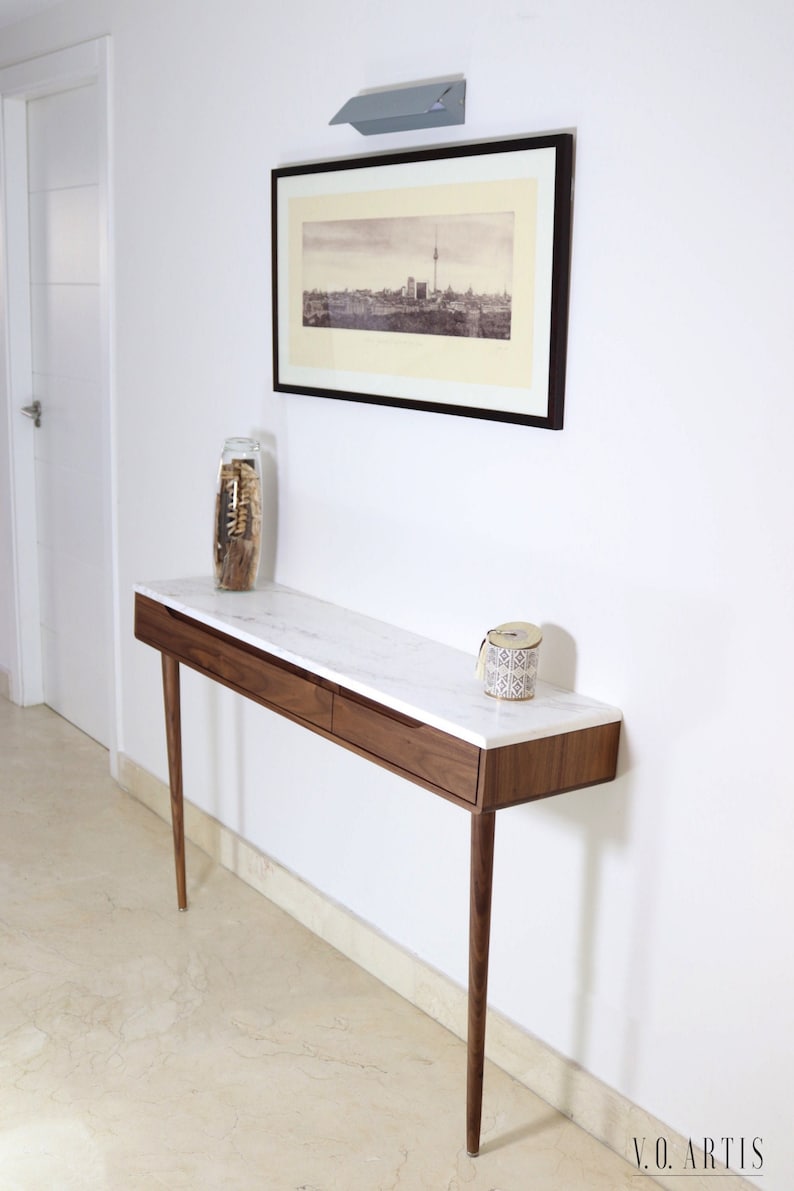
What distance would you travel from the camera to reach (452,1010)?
248cm

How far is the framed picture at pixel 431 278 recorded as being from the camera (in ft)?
6.70

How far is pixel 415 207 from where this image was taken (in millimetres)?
2279

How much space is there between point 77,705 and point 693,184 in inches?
121

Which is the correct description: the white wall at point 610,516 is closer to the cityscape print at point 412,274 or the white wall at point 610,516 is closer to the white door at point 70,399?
the cityscape print at point 412,274

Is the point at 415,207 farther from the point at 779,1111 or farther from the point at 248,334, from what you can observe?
the point at 779,1111

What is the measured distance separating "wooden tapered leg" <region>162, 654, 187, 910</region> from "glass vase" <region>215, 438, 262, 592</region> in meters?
0.27

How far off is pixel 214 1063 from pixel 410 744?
2.91 ft

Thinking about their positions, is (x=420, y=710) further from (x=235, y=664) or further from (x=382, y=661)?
(x=235, y=664)

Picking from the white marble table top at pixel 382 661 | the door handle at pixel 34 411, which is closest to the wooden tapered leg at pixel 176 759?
the white marble table top at pixel 382 661

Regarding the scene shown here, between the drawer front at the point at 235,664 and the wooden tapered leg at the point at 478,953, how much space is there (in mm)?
414

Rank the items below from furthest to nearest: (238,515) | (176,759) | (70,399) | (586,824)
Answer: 1. (70,399)
2. (176,759)
3. (238,515)
4. (586,824)

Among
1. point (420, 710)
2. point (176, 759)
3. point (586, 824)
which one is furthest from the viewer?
point (176, 759)

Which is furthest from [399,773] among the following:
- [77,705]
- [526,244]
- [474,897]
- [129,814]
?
[77,705]

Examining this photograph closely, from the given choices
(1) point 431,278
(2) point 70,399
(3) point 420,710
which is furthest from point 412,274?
(2) point 70,399
